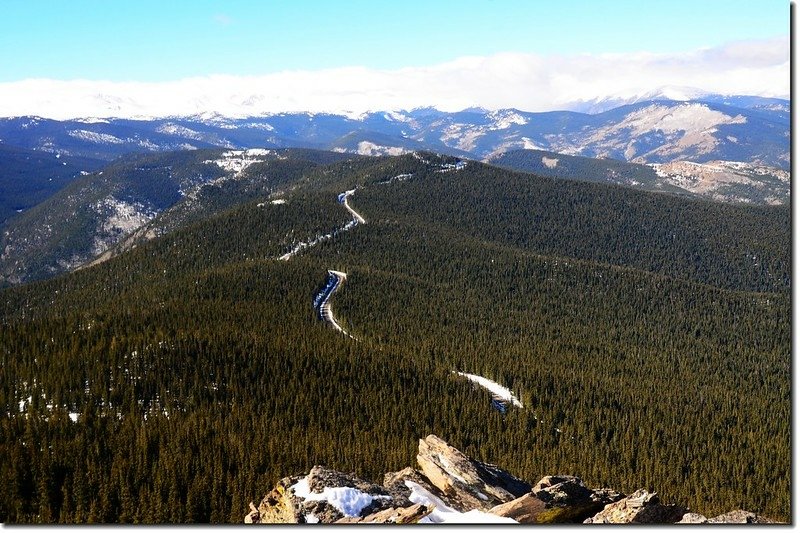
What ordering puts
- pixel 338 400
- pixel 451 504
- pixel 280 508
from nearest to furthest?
pixel 280 508
pixel 451 504
pixel 338 400

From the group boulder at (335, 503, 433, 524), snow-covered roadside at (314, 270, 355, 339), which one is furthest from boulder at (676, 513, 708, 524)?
snow-covered roadside at (314, 270, 355, 339)

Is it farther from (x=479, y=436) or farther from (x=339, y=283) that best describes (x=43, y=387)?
(x=339, y=283)

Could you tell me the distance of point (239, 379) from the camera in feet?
356

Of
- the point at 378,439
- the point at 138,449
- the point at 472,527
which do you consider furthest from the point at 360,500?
the point at 378,439

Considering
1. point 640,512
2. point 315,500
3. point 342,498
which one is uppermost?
point 342,498

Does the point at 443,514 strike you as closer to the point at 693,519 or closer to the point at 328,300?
the point at 693,519

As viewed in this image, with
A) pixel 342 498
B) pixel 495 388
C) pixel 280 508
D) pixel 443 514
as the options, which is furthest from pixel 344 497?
pixel 495 388

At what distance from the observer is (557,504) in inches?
1751

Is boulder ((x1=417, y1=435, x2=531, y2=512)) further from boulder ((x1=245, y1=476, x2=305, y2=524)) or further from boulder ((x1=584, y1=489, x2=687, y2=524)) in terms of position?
boulder ((x1=245, y1=476, x2=305, y2=524))

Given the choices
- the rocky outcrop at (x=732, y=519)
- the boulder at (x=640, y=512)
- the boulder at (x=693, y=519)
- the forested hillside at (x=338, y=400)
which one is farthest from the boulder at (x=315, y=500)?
the rocky outcrop at (x=732, y=519)

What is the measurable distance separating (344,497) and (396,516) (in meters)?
5.43

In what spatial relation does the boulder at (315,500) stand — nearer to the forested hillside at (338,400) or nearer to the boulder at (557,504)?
the boulder at (557,504)

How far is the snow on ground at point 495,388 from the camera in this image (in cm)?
12508

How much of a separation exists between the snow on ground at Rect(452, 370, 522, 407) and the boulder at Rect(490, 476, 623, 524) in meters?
75.7
